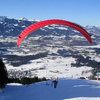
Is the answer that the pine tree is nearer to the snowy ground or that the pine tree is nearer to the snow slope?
the snow slope

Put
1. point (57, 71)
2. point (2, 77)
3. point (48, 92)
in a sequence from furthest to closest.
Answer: point (57, 71) → point (2, 77) → point (48, 92)

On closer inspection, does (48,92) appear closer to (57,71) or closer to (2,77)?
(2,77)

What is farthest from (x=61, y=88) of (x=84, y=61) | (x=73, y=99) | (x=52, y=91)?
(x=84, y=61)

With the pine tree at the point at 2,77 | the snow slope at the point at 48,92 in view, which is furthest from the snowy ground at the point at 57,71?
the pine tree at the point at 2,77

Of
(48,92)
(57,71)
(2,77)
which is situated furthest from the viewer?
(57,71)

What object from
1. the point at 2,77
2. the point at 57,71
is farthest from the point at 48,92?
the point at 57,71

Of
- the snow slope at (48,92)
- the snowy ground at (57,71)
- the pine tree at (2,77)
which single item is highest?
the pine tree at (2,77)

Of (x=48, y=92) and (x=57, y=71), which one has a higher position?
(x=48, y=92)

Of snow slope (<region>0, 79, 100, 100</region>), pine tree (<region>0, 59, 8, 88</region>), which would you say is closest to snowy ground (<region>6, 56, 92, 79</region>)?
snow slope (<region>0, 79, 100, 100</region>)

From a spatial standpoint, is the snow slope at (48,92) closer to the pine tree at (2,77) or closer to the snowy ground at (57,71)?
the pine tree at (2,77)

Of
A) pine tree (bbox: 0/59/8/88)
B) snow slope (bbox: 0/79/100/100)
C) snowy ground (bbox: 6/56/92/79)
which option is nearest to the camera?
snow slope (bbox: 0/79/100/100)

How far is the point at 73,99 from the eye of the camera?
2445 centimetres

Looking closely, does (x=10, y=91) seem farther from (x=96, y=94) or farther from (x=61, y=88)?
(x=96, y=94)

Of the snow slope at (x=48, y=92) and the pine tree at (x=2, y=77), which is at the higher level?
the pine tree at (x=2, y=77)
